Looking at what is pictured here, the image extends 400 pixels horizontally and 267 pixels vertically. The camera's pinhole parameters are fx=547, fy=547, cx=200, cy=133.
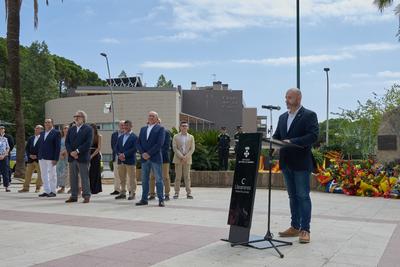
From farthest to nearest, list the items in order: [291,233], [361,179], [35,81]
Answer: [35,81] < [361,179] < [291,233]

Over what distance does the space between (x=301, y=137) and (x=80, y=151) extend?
20.7ft

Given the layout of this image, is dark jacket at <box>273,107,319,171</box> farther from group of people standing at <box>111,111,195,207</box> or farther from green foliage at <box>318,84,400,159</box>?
green foliage at <box>318,84,400,159</box>

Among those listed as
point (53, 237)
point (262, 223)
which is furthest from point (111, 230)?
point (262, 223)

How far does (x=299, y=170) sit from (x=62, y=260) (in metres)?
3.15

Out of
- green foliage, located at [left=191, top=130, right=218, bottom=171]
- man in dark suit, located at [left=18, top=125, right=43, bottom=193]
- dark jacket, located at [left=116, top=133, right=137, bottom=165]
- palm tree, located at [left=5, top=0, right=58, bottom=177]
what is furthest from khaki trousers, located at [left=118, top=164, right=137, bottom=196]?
palm tree, located at [left=5, top=0, right=58, bottom=177]

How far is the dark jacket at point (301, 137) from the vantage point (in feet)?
23.0

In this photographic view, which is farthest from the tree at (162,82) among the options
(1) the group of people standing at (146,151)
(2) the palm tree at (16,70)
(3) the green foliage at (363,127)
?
(1) the group of people standing at (146,151)

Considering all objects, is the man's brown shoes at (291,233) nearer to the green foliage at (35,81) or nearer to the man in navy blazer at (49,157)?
the man in navy blazer at (49,157)

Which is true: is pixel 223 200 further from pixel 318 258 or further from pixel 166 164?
pixel 318 258

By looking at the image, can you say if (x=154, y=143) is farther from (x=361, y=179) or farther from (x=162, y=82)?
(x=162, y=82)

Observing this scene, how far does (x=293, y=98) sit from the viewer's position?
716 cm

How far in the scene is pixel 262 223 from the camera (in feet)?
29.1

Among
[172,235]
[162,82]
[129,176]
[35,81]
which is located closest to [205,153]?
[129,176]

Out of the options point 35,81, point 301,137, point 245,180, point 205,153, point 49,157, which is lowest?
point 245,180
